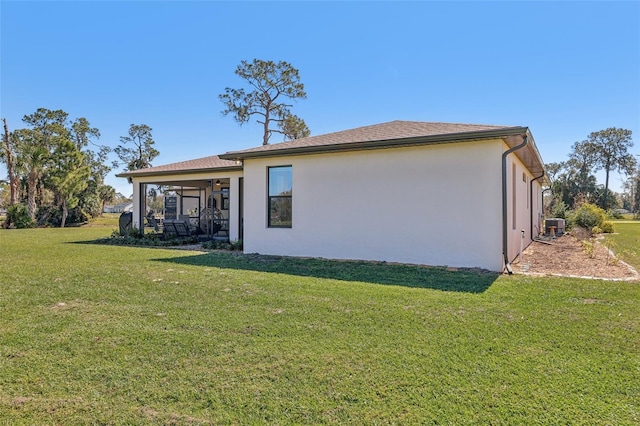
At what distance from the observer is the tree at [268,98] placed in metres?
27.2

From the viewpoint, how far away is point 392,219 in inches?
Result: 335

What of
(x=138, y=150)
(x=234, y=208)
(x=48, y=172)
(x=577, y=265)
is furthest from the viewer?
(x=138, y=150)

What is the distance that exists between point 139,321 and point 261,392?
2229 mm

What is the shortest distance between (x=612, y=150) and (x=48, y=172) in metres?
66.8

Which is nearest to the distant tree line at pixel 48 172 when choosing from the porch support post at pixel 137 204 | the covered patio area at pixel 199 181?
the covered patio area at pixel 199 181

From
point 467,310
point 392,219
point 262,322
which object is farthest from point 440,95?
point 262,322

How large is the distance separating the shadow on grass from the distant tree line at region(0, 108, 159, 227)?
21.9 metres

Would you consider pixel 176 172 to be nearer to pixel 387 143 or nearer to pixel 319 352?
pixel 387 143

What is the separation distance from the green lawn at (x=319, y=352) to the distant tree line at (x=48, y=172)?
23148mm

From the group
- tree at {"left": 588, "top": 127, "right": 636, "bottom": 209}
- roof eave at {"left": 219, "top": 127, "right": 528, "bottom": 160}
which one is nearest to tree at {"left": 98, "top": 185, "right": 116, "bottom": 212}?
roof eave at {"left": 219, "top": 127, "right": 528, "bottom": 160}

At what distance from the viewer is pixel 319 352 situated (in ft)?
10.9

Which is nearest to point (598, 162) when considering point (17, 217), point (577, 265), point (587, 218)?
point (587, 218)

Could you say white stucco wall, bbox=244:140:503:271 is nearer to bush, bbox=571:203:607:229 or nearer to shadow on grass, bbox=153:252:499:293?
shadow on grass, bbox=153:252:499:293

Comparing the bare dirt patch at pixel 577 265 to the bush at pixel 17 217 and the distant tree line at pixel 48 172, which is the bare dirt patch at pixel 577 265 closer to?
the distant tree line at pixel 48 172
